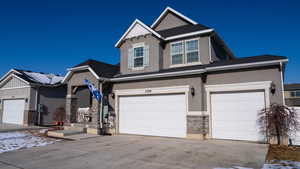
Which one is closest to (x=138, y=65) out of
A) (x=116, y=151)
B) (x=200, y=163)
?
(x=116, y=151)

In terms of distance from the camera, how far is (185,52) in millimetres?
12203

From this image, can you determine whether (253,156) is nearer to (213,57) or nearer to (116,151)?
(116,151)

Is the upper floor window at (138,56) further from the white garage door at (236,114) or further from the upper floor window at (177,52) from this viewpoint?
the white garage door at (236,114)

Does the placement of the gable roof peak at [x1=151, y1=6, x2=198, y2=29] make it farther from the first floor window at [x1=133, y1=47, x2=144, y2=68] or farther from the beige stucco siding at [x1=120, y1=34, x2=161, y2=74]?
the first floor window at [x1=133, y1=47, x2=144, y2=68]

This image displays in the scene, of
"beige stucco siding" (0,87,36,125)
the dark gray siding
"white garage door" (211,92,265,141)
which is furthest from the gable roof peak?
"beige stucco siding" (0,87,36,125)

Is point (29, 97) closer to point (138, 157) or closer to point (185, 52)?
point (185, 52)

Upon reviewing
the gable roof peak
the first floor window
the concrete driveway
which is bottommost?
the concrete driveway

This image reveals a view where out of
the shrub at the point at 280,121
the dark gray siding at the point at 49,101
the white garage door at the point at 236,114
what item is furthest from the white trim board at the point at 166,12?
the dark gray siding at the point at 49,101

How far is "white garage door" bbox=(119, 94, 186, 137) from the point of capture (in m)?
10.3

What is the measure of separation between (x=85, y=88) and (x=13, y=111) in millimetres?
8734

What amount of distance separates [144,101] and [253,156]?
6.50 meters

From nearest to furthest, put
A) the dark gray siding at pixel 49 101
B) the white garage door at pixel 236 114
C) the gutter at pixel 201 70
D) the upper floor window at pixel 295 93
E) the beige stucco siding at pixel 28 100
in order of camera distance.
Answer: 1. the gutter at pixel 201 70
2. the white garage door at pixel 236 114
3. the beige stucco siding at pixel 28 100
4. the dark gray siding at pixel 49 101
5. the upper floor window at pixel 295 93

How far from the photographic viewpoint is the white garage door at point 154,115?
33.9 feet

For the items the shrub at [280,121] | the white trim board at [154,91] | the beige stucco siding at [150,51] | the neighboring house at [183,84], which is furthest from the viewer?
the beige stucco siding at [150,51]
